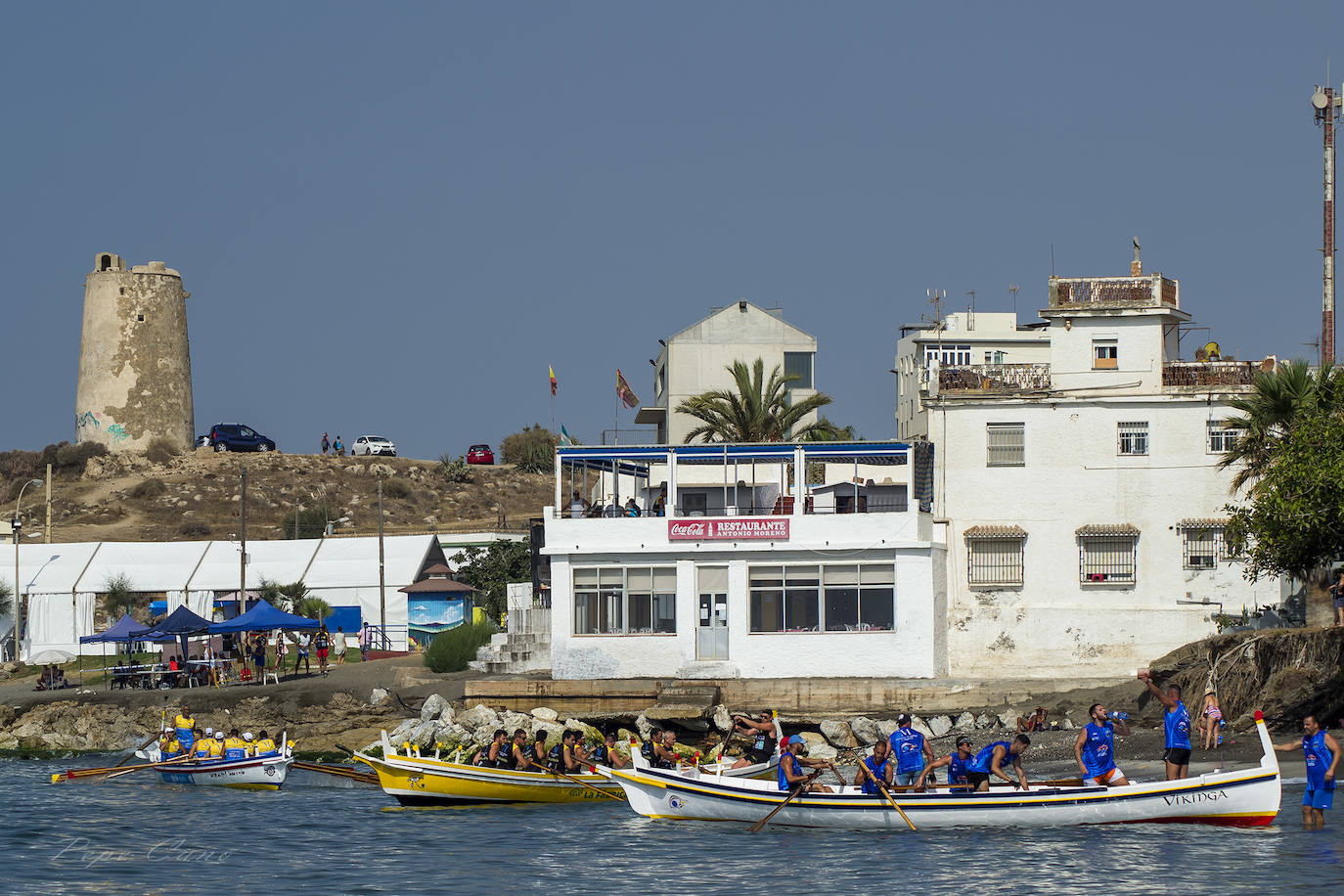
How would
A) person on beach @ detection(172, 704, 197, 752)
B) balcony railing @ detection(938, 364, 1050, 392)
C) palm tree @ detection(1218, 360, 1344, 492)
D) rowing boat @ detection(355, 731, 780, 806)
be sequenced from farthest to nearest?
balcony railing @ detection(938, 364, 1050, 392) < person on beach @ detection(172, 704, 197, 752) < palm tree @ detection(1218, 360, 1344, 492) < rowing boat @ detection(355, 731, 780, 806)

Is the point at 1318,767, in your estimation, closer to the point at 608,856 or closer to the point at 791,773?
the point at 791,773

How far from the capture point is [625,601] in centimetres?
4241

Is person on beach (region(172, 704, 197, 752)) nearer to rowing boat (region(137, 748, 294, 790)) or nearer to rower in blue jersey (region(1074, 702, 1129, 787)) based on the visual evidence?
rowing boat (region(137, 748, 294, 790))

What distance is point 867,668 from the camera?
4112 cm

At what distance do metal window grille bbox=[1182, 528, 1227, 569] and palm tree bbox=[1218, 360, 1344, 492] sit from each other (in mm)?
4750

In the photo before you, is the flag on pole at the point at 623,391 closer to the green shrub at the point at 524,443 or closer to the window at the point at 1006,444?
the window at the point at 1006,444

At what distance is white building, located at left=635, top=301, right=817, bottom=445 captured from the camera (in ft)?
230

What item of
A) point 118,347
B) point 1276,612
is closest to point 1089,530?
point 1276,612

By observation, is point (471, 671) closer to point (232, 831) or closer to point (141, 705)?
point (141, 705)

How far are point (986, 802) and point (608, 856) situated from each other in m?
6.54

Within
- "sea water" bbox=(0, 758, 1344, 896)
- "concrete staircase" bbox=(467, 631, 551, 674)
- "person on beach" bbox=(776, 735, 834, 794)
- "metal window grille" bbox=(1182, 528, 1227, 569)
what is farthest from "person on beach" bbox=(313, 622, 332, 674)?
"metal window grille" bbox=(1182, 528, 1227, 569)

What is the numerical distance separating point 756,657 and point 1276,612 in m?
13.2

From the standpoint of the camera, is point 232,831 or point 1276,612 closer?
point 232,831

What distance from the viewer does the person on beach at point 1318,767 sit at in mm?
23875
